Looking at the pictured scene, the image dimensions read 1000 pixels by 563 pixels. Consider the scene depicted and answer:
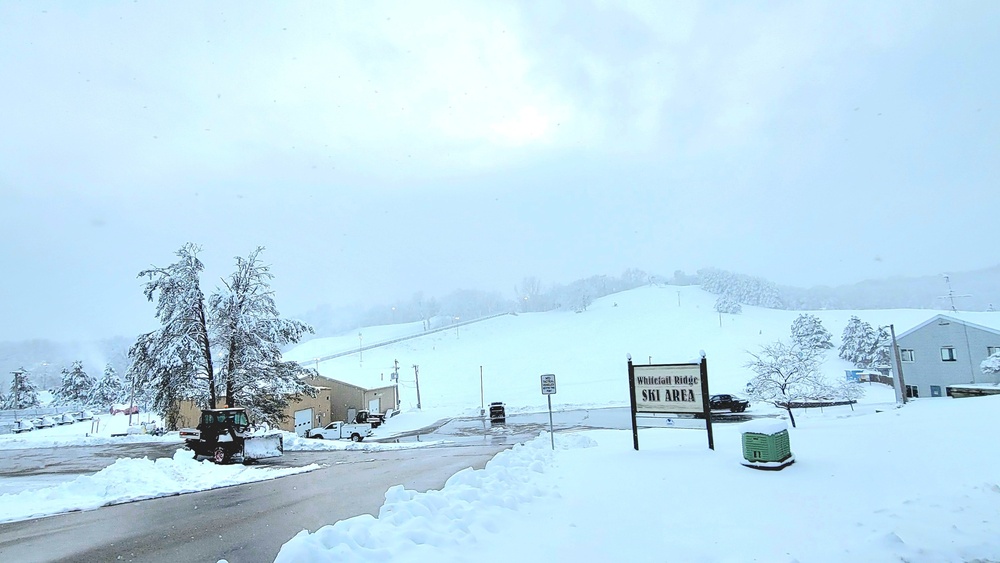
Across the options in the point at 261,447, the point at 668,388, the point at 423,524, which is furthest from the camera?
the point at 261,447

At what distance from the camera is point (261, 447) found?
813 inches

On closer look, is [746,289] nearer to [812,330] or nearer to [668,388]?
[812,330]

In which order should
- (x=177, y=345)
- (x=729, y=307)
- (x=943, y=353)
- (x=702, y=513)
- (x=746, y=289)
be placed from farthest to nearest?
(x=746, y=289) < (x=729, y=307) < (x=943, y=353) < (x=177, y=345) < (x=702, y=513)

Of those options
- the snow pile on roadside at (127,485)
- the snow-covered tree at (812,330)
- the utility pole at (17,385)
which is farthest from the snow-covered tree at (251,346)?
the snow-covered tree at (812,330)

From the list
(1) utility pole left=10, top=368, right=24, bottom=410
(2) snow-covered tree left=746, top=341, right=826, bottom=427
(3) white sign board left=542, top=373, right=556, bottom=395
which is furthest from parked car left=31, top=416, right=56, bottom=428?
(2) snow-covered tree left=746, top=341, right=826, bottom=427

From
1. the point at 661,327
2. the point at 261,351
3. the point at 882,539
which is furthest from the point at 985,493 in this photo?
the point at 661,327

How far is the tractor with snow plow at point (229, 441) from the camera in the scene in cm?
1966

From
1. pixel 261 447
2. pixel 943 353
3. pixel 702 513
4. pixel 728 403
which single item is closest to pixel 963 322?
pixel 943 353

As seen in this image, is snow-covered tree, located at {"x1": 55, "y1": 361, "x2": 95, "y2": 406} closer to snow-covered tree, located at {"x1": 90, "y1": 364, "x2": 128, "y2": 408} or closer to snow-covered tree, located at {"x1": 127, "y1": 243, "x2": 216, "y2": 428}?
snow-covered tree, located at {"x1": 90, "y1": 364, "x2": 128, "y2": 408}

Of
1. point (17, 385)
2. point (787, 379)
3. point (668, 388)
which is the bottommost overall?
point (787, 379)

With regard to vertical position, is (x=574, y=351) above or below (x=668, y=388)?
above

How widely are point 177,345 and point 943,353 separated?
175 feet

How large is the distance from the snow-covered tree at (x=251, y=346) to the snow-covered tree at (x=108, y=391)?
72.9m

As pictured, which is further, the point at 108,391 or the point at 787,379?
the point at 108,391
